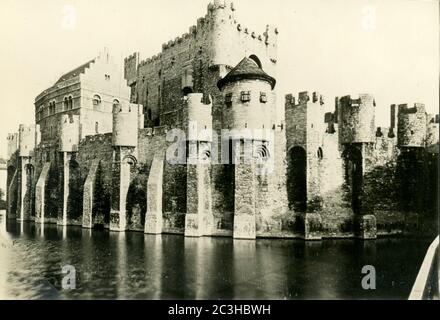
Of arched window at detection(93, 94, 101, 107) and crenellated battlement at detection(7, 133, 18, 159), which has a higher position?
arched window at detection(93, 94, 101, 107)

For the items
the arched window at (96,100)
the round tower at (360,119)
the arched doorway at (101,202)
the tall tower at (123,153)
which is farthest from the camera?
the arched window at (96,100)

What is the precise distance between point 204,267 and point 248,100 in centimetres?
1070

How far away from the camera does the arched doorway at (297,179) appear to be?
20047 millimetres

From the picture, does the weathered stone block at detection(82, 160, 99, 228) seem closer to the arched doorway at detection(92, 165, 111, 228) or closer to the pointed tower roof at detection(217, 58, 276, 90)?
the arched doorway at detection(92, 165, 111, 228)

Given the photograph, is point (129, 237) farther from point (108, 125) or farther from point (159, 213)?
point (108, 125)

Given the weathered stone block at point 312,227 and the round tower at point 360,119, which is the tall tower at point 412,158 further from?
the weathered stone block at point 312,227

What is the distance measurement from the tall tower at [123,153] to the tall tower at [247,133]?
689 centimetres

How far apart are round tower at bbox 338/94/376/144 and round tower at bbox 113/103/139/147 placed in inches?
545

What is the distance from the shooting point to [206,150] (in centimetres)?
2130

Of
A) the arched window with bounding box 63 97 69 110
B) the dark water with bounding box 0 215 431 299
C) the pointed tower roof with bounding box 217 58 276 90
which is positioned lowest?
the dark water with bounding box 0 215 431 299

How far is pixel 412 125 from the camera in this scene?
68.6ft

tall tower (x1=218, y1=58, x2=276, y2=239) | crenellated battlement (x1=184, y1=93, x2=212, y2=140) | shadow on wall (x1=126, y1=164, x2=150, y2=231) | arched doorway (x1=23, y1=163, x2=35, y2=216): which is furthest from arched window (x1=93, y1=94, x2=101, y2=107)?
tall tower (x1=218, y1=58, x2=276, y2=239)

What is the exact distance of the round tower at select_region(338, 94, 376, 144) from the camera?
2036 cm

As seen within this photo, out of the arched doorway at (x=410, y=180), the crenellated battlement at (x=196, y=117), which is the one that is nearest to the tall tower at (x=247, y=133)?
the crenellated battlement at (x=196, y=117)
